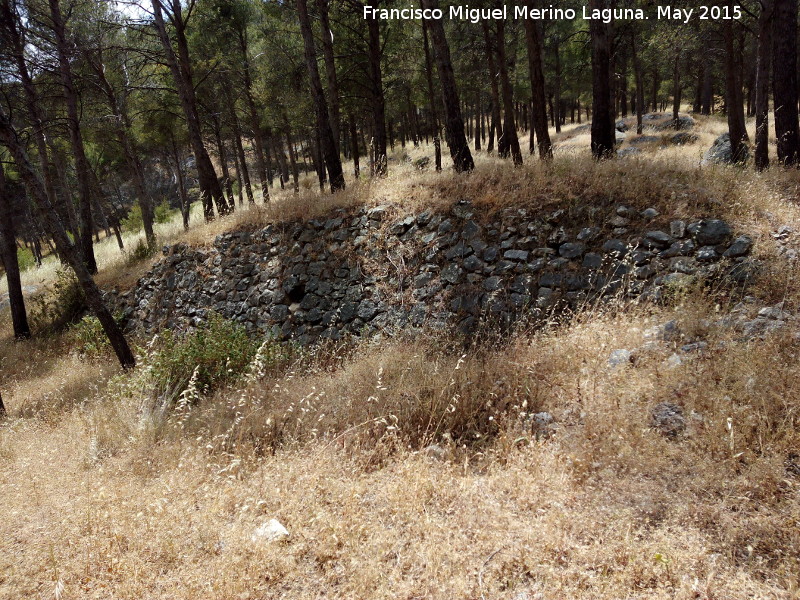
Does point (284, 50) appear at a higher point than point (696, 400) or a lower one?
higher

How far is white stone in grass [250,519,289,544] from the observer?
3.06 metres

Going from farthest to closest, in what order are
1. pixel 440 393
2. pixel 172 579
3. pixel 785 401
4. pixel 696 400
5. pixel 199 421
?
pixel 199 421
pixel 440 393
pixel 696 400
pixel 785 401
pixel 172 579

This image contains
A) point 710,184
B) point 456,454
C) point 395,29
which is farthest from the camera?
point 395,29

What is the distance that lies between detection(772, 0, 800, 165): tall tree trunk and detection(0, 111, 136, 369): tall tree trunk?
12.9 metres

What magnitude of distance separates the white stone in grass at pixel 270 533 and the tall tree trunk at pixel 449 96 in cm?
785

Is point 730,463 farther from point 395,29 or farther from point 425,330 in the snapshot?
point 395,29

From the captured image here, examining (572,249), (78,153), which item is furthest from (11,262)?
(572,249)

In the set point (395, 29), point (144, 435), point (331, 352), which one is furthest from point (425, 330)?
point (395, 29)

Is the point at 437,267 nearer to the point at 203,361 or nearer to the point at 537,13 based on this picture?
the point at 203,361

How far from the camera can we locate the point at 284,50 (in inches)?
675

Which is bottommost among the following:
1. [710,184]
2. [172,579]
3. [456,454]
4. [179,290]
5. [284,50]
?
[456,454]

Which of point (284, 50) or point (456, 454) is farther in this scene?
point (284, 50)

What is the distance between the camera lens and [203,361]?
6785 millimetres

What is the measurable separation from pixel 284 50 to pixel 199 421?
55.2ft
